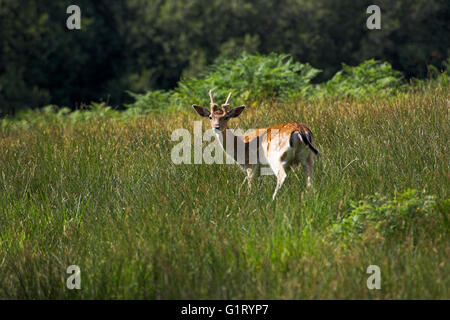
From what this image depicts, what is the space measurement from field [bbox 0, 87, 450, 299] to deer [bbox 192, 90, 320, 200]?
0.54 feet

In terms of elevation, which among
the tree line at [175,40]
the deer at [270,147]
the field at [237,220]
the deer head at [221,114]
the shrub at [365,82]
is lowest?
the field at [237,220]

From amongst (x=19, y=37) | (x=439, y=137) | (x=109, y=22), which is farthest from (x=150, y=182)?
(x=109, y=22)

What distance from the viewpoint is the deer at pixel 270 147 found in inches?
226

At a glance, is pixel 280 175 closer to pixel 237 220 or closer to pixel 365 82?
pixel 237 220

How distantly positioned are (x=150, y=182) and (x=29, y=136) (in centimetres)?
384

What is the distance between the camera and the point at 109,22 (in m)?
26.2

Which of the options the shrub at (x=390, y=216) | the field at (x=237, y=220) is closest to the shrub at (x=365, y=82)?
the field at (x=237, y=220)

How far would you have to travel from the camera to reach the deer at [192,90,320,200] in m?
5.73

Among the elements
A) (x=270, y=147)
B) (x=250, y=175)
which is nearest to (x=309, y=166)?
(x=270, y=147)

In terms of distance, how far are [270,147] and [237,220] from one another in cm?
127

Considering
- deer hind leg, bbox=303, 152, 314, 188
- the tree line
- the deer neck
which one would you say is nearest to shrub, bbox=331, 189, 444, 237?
deer hind leg, bbox=303, 152, 314, 188

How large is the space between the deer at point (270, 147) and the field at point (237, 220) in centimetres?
16

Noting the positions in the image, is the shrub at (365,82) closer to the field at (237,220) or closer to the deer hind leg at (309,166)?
the field at (237,220)
